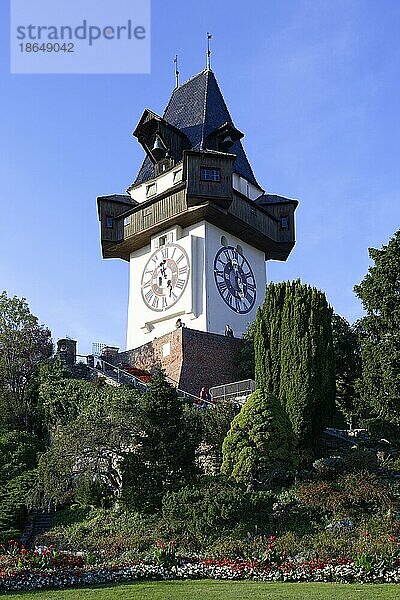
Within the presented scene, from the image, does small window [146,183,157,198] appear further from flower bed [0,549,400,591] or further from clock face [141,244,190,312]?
flower bed [0,549,400,591]

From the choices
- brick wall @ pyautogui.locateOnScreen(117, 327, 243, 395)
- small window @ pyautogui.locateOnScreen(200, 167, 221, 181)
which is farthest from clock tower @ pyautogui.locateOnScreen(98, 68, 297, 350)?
brick wall @ pyautogui.locateOnScreen(117, 327, 243, 395)

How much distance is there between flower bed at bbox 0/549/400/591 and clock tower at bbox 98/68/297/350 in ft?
59.9

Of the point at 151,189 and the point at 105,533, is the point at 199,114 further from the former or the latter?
the point at 105,533

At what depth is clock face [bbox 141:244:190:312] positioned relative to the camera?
110 feet

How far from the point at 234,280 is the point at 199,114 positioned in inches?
300

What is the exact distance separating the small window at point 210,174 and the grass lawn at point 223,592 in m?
21.2

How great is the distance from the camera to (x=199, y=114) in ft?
121

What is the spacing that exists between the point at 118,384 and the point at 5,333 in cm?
555

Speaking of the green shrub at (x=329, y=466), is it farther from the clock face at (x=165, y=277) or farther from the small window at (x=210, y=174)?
the small window at (x=210, y=174)

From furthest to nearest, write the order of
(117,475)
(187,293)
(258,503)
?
(187,293)
(117,475)
(258,503)

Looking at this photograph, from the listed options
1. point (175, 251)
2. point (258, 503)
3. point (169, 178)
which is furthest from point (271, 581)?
point (169, 178)

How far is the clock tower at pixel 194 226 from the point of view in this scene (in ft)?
108

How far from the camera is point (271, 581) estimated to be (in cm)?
1357

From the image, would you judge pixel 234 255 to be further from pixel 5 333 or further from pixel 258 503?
pixel 258 503
